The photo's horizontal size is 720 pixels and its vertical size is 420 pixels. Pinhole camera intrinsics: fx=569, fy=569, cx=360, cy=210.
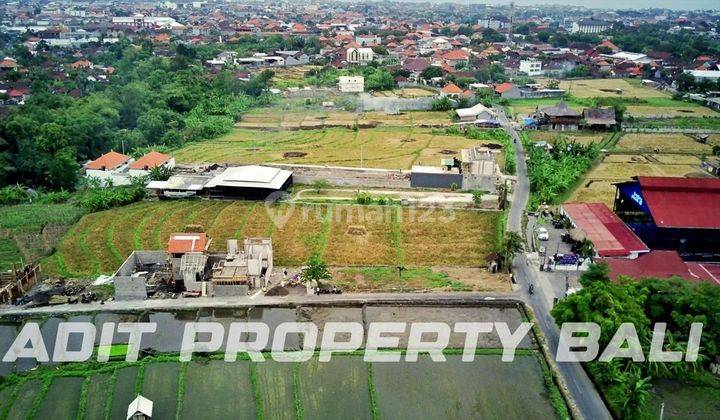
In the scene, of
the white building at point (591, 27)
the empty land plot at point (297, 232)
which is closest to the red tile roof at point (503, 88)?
the empty land plot at point (297, 232)

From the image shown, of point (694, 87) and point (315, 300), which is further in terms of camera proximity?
point (694, 87)

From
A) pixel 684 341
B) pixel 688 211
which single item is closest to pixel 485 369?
pixel 684 341

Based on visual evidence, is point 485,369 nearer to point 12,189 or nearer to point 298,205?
point 298,205

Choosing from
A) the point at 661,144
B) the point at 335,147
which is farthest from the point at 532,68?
the point at 335,147

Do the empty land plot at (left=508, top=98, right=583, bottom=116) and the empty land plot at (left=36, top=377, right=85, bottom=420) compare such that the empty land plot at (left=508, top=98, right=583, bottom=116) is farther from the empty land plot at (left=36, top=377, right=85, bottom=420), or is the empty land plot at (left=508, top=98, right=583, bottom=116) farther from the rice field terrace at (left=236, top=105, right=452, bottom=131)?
the empty land plot at (left=36, top=377, right=85, bottom=420)

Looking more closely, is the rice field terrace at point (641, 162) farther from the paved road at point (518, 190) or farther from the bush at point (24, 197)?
the bush at point (24, 197)

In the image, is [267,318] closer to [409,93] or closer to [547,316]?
[547,316]

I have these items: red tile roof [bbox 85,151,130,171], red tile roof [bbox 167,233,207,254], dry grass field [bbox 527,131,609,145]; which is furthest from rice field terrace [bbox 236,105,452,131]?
red tile roof [bbox 167,233,207,254]
